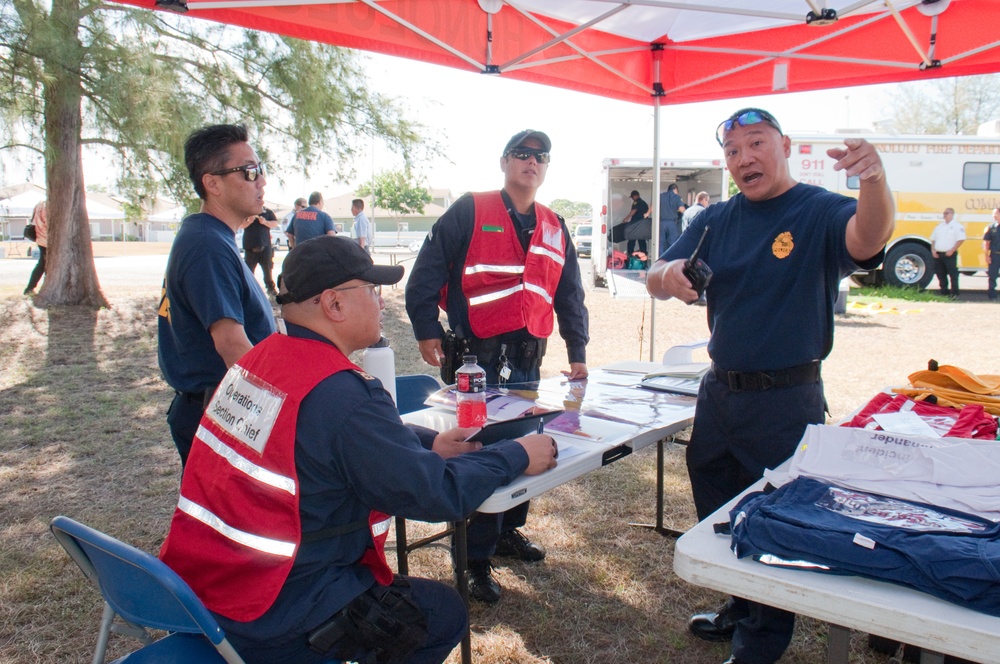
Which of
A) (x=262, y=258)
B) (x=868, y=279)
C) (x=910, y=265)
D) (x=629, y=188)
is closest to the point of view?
(x=262, y=258)

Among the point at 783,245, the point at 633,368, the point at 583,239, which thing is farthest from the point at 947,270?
the point at 583,239

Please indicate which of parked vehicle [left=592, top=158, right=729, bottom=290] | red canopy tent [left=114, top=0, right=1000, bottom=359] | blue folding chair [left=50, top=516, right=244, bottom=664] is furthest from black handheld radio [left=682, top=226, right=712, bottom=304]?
parked vehicle [left=592, top=158, right=729, bottom=290]

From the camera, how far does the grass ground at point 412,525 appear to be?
261cm

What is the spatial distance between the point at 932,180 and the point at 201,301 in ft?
47.4

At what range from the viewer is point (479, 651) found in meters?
2.52

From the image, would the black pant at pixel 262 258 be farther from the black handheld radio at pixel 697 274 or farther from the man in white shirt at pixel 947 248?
the man in white shirt at pixel 947 248

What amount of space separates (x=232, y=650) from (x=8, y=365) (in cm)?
752

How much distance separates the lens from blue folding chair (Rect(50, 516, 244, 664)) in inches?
51.5

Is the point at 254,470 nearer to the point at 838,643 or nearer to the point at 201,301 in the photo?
the point at 201,301

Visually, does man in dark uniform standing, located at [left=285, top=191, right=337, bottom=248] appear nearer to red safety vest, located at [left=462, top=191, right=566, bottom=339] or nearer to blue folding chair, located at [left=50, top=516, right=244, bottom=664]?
red safety vest, located at [left=462, top=191, right=566, bottom=339]

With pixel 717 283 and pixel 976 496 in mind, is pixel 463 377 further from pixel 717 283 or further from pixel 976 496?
pixel 976 496

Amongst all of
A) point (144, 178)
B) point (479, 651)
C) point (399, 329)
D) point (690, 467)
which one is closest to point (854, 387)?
point (690, 467)

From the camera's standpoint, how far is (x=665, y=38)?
4.55 metres

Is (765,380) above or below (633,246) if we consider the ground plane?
below
